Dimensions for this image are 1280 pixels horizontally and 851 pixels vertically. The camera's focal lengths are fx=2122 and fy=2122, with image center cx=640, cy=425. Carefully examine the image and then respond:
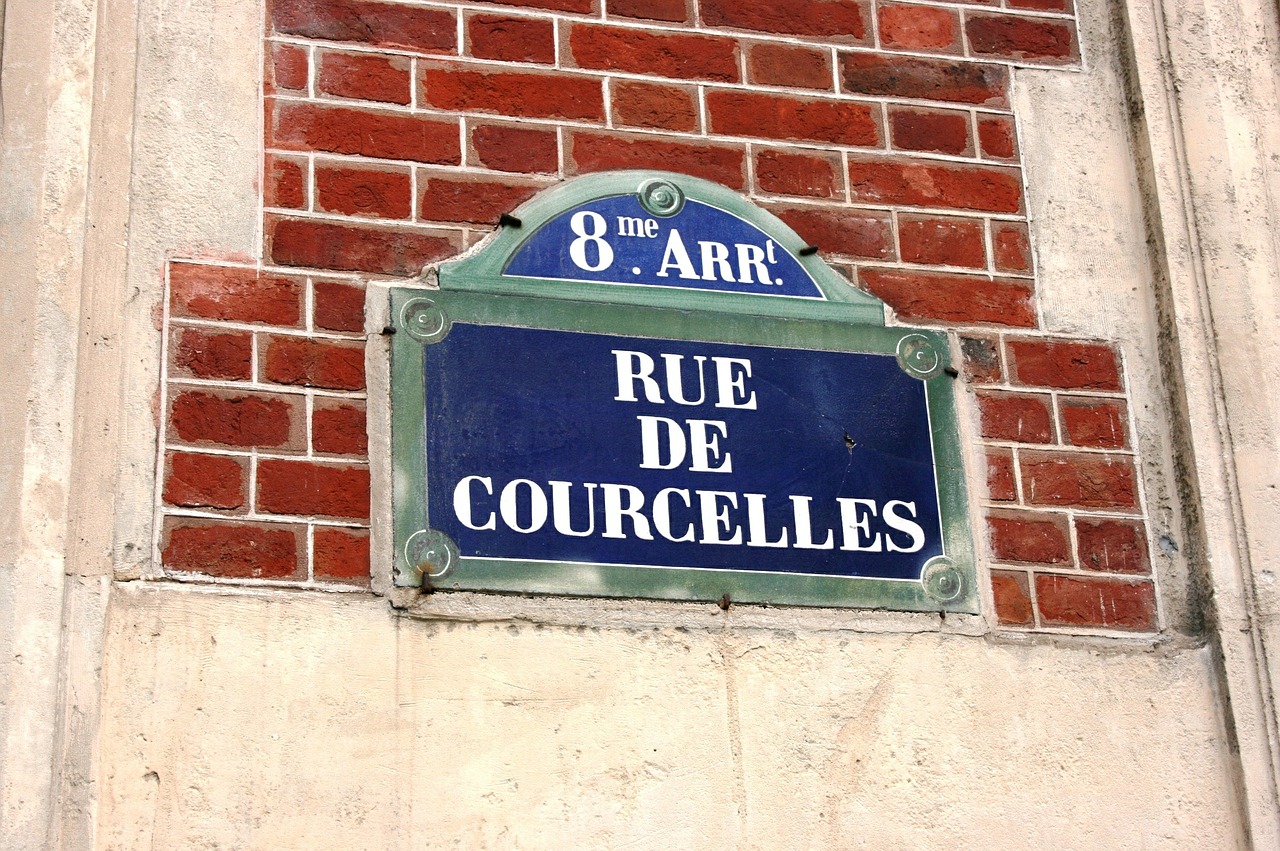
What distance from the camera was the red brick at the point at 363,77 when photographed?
10.6ft

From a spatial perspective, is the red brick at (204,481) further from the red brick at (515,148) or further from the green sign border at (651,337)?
the red brick at (515,148)

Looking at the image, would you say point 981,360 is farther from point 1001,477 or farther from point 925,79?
point 925,79

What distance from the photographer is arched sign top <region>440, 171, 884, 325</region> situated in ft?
10.5

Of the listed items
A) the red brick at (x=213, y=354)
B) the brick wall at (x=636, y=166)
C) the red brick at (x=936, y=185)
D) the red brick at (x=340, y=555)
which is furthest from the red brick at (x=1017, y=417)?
the red brick at (x=213, y=354)

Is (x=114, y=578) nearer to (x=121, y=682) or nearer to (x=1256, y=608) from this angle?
(x=121, y=682)

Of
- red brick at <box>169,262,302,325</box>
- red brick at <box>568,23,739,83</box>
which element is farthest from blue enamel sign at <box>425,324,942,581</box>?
red brick at <box>568,23,739,83</box>

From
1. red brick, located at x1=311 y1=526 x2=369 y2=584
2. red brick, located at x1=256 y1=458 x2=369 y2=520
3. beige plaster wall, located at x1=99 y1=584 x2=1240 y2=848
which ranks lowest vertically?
beige plaster wall, located at x1=99 y1=584 x2=1240 y2=848

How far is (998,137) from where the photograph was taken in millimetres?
3496

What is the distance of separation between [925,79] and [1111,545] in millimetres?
842

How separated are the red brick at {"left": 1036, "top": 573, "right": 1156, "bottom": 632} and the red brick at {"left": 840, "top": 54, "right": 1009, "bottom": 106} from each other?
2.77 feet

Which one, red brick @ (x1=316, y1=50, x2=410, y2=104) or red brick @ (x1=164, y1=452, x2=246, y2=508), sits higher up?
red brick @ (x1=316, y1=50, x2=410, y2=104)

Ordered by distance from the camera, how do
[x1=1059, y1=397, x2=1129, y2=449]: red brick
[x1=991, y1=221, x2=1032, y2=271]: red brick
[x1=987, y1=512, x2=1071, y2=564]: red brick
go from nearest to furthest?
[x1=987, y1=512, x2=1071, y2=564]: red brick < [x1=1059, y1=397, x2=1129, y2=449]: red brick < [x1=991, y1=221, x2=1032, y2=271]: red brick

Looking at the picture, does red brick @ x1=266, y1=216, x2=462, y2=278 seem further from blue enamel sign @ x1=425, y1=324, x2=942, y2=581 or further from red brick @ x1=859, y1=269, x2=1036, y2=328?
red brick @ x1=859, y1=269, x2=1036, y2=328

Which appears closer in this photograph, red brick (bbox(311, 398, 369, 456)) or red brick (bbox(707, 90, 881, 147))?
red brick (bbox(311, 398, 369, 456))
